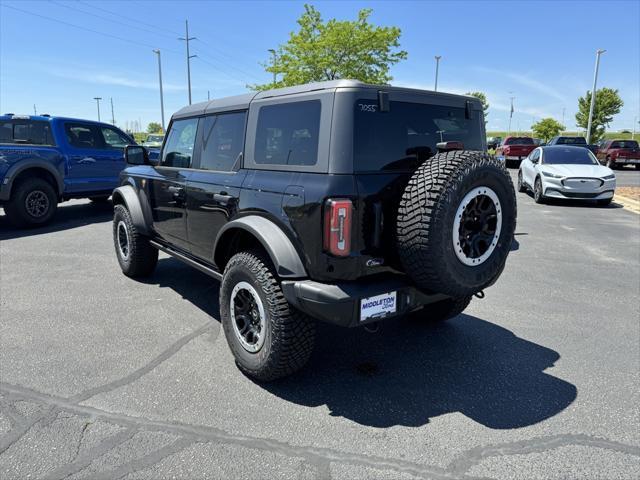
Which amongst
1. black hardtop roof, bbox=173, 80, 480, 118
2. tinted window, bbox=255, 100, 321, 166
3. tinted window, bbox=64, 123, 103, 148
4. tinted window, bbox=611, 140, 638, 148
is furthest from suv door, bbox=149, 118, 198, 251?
tinted window, bbox=611, 140, 638, 148

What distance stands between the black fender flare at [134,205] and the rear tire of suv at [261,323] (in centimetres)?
205

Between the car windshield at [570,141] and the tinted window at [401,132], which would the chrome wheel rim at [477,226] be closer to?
the tinted window at [401,132]

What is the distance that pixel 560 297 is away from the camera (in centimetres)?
485

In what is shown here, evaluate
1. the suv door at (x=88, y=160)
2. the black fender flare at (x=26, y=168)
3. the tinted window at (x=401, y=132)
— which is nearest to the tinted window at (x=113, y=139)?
the suv door at (x=88, y=160)

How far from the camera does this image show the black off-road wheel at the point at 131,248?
504cm

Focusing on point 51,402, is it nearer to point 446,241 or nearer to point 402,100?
point 446,241

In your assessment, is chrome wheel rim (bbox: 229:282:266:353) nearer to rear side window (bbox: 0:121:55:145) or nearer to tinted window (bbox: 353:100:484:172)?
tinted window (bbox: 353:100:484:172)

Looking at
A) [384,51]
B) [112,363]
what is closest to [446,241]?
[112,363]

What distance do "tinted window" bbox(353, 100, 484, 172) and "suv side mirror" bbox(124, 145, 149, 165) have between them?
314 centimetres

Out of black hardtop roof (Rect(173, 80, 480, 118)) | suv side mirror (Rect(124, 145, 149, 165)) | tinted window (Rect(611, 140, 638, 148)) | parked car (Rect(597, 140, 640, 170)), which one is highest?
tinted window (Rect(611, 140, 638, 148))

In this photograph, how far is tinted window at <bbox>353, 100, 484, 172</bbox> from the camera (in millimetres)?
2668

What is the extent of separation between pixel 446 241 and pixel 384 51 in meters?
29.2

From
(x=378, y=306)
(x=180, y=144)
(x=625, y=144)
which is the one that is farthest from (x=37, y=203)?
(x=625, y=144)

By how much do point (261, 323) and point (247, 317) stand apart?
23 centimetres
